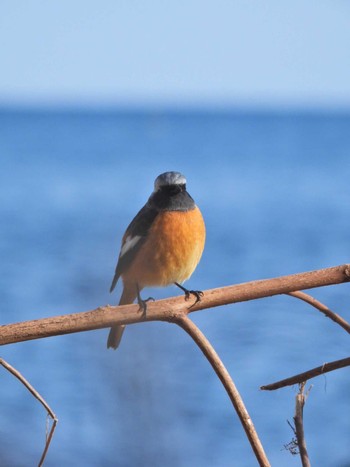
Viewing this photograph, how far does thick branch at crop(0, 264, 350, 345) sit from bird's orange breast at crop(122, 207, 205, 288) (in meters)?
1.44

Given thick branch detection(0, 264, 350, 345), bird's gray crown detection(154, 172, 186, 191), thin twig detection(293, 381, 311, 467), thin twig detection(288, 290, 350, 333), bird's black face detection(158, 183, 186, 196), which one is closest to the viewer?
thin twig detection(293, 381, 311, 467)

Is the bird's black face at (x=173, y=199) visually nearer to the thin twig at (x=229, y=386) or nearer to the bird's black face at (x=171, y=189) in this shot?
the bird's black face at (x=171, y=189)

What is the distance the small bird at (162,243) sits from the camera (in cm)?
361

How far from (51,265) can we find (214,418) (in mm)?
6224

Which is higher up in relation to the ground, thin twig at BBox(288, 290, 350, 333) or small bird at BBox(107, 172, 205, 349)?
small bird at BBox(107, 172, 205, 349)

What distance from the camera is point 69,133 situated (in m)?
40.3

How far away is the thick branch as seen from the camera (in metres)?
2.05

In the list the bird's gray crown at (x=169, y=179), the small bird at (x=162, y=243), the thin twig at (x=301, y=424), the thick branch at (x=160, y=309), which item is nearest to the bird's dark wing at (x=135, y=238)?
the small bird at (x=162, y=243)

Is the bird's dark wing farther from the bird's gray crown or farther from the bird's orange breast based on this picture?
the bird's gray crown

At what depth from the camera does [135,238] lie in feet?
12.2

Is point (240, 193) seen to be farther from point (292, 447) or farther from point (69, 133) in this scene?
point (292, 447)

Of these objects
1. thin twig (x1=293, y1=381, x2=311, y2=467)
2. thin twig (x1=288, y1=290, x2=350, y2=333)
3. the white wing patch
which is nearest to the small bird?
the white wing patch

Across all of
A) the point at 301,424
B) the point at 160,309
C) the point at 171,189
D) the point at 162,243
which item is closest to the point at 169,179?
the point at 171,189

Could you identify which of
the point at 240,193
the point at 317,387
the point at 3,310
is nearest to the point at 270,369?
the point at 317,387
